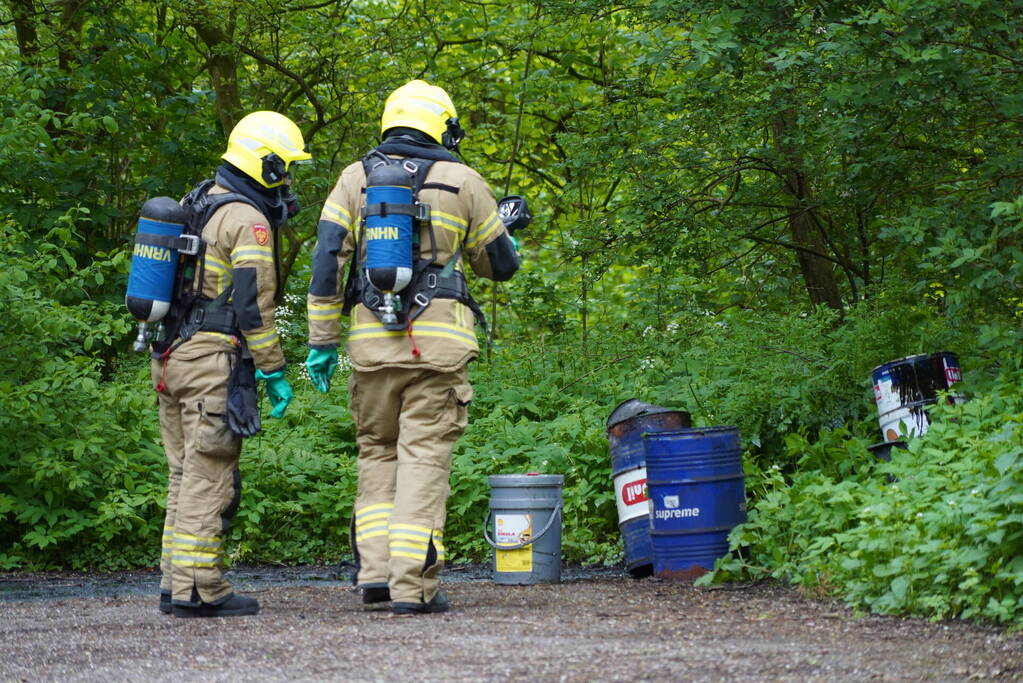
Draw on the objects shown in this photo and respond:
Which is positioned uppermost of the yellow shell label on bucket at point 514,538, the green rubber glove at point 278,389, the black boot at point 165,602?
the green rubber glove at point 278,389

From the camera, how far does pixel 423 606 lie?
5.55 metres

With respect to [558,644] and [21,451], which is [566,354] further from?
[558,644]

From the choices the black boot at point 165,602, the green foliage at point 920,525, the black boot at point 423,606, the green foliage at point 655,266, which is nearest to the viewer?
the green foliage at point 920,525

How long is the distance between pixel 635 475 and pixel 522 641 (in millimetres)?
2569

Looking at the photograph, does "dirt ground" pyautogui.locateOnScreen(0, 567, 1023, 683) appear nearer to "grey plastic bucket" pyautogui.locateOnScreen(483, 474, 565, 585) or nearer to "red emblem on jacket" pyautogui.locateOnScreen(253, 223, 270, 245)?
"grey plastic bucket" pyautogui.locateOnScreen(483, 474, 565, 585)

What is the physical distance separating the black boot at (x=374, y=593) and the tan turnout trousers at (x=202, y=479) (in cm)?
62

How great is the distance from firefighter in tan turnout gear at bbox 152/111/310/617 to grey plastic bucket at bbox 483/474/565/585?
159 cm

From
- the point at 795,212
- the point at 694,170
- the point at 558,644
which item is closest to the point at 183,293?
the point at 558,644

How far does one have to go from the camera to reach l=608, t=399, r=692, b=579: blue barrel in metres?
7.11

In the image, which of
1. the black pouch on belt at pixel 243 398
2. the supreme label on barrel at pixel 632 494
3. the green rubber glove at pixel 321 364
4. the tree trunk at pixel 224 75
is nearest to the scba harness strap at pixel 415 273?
the green rubber glove at pixel 321 364

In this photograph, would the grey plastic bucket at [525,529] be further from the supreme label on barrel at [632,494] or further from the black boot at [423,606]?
the black boot at [423,606]

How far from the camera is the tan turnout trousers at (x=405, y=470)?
5.54 metres

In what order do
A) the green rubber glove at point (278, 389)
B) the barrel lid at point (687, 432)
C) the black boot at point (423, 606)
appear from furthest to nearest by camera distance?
the barrel lid at point (687, 432) → the green rubber glove at point (278, 389) → the black boot at point (423, 606)

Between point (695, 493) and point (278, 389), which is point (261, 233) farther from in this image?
point (695, 493)
